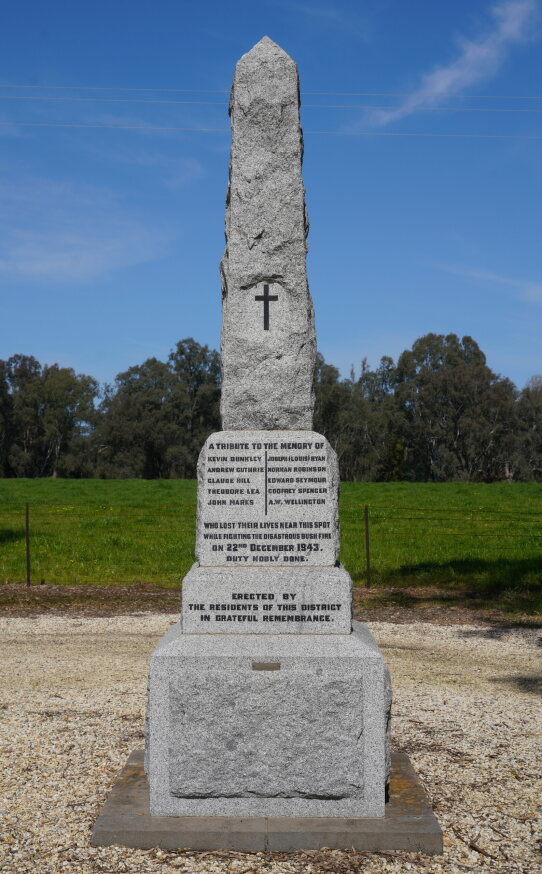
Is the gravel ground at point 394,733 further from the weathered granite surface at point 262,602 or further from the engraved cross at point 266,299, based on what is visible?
the engraved cross at point 266,299

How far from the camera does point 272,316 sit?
5.01 metres

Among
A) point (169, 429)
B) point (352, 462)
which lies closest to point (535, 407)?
point (352, 462)

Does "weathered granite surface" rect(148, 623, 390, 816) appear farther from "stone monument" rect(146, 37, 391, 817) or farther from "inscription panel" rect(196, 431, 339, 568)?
"inscription panel" rect(196, 431, 339, 568)

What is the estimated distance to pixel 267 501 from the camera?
4832 mm

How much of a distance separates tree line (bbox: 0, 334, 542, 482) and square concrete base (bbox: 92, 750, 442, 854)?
55.7 meters

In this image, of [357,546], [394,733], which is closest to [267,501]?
[394,733]

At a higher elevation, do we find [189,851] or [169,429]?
[169,429]

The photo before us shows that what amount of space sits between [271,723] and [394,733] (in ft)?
7.40

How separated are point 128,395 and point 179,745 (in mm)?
64186

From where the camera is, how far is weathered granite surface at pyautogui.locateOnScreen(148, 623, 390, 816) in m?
4.41

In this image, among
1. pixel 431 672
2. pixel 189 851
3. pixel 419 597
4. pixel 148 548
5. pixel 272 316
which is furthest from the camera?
pixel 148 548

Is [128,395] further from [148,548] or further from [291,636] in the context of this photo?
[291,636]

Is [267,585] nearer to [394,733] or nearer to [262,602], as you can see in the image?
[262,602]

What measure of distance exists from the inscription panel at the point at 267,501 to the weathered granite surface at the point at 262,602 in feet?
0.40
